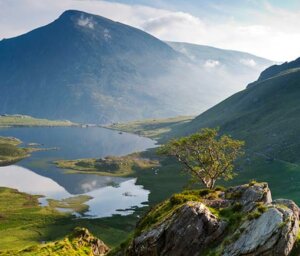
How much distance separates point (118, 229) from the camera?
156 meters

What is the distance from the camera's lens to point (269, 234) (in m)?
39.2

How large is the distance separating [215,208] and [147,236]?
995cm

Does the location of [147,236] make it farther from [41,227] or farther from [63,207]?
[63,207]

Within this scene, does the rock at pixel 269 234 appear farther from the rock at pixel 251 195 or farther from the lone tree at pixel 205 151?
the lone tree at pixel 205 151

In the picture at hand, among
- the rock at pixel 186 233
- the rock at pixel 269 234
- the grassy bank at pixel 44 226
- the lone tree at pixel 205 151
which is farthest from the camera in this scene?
the grassy bank at pixel 44 226

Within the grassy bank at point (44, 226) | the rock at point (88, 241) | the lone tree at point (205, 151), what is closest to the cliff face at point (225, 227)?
the rock at point (88, 241)

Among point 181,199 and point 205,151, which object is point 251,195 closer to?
point 181,199

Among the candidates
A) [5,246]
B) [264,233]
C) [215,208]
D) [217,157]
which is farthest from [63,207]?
[264,233]

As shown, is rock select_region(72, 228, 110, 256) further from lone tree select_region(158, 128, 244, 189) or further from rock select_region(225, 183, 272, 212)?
rock select_region(225, 183, 272, 212)

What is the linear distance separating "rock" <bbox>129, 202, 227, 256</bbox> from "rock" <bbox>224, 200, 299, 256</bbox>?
3848mm

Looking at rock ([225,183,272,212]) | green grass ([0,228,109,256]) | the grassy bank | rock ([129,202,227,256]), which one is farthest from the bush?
the grassy bank

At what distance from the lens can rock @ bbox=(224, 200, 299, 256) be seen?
38.3 metres

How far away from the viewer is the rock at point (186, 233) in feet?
150

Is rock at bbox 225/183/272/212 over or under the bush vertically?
over
